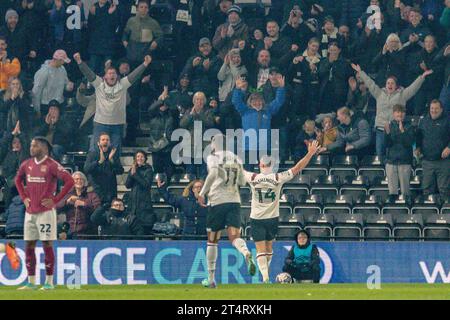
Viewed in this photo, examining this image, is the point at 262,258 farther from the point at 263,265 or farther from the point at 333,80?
the point at 333,80

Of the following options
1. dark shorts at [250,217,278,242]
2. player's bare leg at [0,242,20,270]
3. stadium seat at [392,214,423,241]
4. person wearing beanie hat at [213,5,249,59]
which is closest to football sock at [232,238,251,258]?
dark shorts at [250,217,278,242]

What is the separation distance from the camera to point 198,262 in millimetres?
28141

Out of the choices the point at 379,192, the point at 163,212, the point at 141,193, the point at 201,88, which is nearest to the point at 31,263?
the point at 141,193

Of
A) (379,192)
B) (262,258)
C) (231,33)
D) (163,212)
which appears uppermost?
(231,33)

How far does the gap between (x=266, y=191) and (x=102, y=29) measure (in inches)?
323

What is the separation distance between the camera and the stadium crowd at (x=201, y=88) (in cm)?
2998

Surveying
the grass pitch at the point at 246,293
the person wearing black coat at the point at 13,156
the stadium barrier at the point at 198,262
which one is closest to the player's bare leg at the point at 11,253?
the grass pitch at the point at 246,293

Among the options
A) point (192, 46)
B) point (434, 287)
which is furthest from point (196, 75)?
point (434, 287)

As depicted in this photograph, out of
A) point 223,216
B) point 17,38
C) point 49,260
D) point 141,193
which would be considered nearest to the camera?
point 49,260

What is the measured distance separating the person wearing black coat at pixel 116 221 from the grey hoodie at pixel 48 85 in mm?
4422

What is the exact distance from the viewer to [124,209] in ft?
95.7

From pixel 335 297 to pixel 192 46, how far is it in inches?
511
